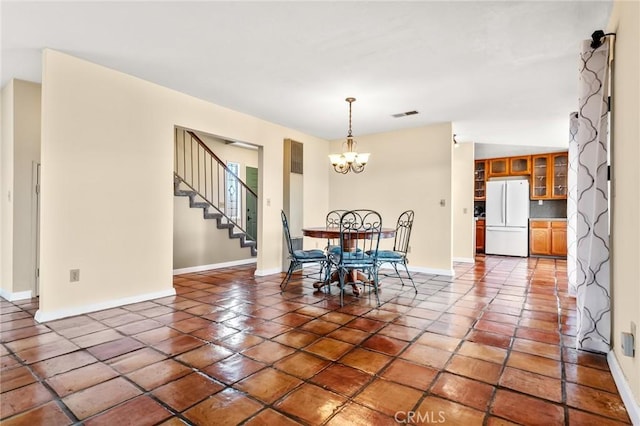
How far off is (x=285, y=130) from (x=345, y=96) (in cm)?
171

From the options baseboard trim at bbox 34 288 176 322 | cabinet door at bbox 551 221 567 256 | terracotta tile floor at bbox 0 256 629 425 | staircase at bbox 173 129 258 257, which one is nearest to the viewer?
terracotta tile floor at bbox 0 256 629 425

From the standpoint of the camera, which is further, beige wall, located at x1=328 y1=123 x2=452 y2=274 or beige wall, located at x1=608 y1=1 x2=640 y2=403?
beige wall, located at x1=328 y1=123 x2=452 y2=274

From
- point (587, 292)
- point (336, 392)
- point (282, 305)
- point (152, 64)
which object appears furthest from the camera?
point (282, 305)

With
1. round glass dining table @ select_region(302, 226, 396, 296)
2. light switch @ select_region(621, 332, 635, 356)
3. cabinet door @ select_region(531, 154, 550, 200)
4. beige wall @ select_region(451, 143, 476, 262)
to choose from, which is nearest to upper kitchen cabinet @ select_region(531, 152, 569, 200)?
cabinet door @ select_region(531, 154, 550, 200)

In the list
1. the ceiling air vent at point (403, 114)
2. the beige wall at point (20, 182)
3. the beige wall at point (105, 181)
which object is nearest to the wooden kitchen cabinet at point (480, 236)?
the ceiling air vent at point (403, 114)

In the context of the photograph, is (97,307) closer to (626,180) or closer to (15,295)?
(15,295)

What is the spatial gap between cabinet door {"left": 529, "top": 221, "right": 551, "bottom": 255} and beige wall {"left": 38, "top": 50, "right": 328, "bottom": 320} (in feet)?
22.8

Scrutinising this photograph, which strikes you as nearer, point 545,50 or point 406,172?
point 545,50

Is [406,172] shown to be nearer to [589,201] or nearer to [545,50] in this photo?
[545,50]

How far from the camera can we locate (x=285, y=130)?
17.8 ft

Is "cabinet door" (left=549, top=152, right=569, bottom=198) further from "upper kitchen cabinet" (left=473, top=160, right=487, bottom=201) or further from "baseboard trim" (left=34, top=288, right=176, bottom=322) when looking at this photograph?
"baseboard trim" (left=34, top=288, right=176, bottom=322)

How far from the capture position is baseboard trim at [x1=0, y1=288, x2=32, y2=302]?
3.52m

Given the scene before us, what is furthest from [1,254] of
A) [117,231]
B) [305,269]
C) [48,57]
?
[305,269]

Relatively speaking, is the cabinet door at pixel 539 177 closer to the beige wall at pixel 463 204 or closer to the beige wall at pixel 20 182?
the beige wall at pixel 463 204
